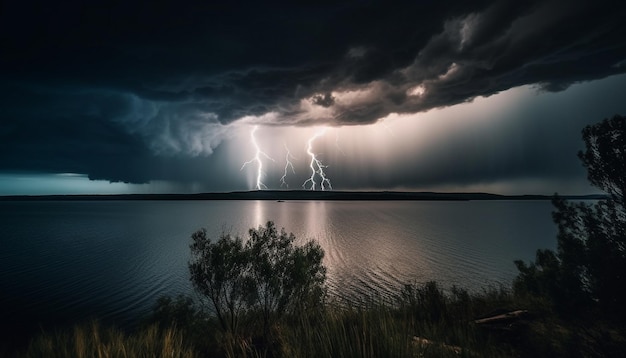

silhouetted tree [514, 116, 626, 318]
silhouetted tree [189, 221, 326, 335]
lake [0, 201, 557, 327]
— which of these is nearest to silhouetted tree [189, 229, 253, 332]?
silhouetted tree [189, 221, 326, 335]

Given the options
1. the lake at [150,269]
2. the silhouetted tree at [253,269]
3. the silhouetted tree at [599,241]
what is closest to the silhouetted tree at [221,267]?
the silhouetted tree at [253,269]

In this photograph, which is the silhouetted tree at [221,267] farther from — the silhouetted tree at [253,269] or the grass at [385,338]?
the grass at [385,338]

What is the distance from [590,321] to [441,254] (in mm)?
71317

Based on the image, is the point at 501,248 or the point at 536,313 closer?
the point at 536,313

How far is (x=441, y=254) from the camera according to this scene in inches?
3132

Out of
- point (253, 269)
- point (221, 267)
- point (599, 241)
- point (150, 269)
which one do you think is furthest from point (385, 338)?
point (150, 269)

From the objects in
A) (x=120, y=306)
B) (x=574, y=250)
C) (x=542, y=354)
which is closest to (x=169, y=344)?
(x=542, y=354)

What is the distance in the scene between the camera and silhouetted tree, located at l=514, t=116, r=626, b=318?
41.3 feet

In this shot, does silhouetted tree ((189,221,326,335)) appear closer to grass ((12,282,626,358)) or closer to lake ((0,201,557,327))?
lake ((0,201,557,327))

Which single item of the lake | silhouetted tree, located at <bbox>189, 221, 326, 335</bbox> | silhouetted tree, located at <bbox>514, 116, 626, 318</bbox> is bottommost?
the lake

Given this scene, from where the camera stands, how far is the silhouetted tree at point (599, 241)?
12586 mm

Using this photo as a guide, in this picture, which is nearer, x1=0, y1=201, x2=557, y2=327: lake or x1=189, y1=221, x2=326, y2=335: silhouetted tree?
x1=189, y1=221, x2=326, y2=335: silhouetted tree

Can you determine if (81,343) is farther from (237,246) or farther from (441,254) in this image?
(441,254)

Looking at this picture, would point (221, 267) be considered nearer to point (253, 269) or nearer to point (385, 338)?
point (253, 269)
